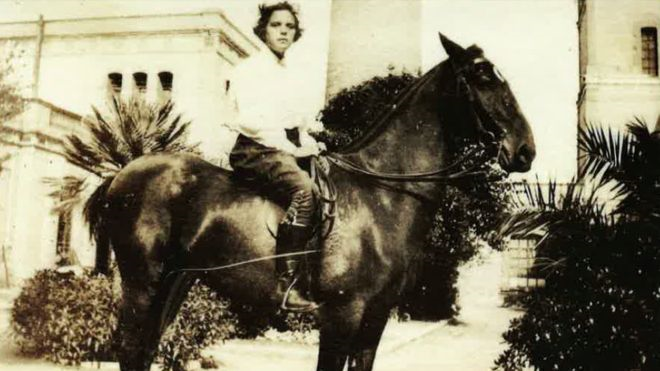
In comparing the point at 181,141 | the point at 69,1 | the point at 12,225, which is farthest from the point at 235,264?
the point at 12,225

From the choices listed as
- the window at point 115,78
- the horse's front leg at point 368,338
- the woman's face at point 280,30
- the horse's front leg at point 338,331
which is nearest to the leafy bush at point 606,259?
the horse's front leg at point 368,338

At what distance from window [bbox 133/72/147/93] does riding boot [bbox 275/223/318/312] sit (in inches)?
332

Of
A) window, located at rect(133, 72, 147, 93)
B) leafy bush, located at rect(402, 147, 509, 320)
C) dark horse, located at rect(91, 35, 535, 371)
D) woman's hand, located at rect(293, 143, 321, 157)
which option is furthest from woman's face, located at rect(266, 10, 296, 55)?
window, located at rect(133, 72, 147, 93)

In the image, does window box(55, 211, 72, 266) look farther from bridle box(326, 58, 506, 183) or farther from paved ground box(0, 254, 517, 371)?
bridle box(326, 58, 506, 183)

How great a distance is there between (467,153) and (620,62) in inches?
725

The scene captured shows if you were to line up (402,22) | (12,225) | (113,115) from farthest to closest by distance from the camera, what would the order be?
1. (402,22)
2. (12,225)
3. (113,115)

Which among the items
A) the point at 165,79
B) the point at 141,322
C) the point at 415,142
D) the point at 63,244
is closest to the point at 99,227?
the point at 141,322

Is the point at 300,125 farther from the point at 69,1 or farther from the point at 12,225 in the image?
the point at 12,225

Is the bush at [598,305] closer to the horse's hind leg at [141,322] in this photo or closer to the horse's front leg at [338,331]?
the horse's front leg at [338,331]

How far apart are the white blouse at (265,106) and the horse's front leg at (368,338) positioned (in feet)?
3.94

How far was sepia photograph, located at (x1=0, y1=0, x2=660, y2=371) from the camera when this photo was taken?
12.3 feet

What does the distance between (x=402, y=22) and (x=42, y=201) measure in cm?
808

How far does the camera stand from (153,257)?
4.11 m

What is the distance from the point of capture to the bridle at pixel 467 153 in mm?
3707
